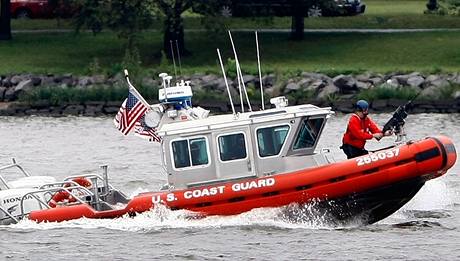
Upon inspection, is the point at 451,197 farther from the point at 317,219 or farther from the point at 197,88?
the point at 197,88

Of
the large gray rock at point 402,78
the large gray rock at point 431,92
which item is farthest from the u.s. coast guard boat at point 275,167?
the large gray rock at point 402,78

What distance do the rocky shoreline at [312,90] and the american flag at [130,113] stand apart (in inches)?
845

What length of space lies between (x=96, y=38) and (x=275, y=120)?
116ft

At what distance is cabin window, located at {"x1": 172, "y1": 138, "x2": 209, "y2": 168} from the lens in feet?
84.9

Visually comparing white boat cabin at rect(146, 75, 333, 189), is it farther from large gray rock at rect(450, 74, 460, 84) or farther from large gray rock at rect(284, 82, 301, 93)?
large gray rock at rect(450, 74, 460, 84)

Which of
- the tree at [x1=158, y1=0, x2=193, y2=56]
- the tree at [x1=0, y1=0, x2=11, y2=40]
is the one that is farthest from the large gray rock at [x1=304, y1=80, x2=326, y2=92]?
the tree at [x1=0, y1=0, x2=11, y2=40]

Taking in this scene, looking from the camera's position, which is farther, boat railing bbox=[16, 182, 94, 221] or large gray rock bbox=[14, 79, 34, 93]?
large gray rock bbox=[14, 79, 34, 93]

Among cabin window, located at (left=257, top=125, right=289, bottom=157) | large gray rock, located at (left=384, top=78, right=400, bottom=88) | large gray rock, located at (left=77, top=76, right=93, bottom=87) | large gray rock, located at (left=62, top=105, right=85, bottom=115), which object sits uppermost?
cabin window, located at (left=257, top=125, right=289, bottom=157)

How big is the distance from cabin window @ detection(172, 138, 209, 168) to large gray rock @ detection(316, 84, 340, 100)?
23.5m

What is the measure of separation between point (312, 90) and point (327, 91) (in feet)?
1.57

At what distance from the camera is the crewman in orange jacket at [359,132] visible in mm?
26062

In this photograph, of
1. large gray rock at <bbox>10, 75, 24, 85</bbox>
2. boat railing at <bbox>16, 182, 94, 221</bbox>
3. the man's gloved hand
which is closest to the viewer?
the man's gloved hand

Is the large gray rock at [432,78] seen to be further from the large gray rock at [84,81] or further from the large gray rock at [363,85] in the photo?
the large gray rock at [84,81]

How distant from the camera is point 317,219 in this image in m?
26.0
